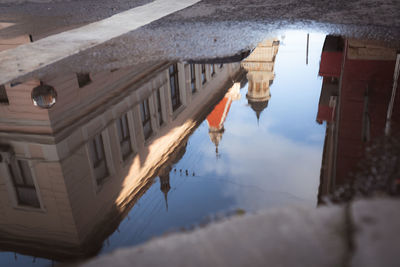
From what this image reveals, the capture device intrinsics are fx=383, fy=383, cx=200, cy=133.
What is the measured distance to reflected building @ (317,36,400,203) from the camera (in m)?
3.47

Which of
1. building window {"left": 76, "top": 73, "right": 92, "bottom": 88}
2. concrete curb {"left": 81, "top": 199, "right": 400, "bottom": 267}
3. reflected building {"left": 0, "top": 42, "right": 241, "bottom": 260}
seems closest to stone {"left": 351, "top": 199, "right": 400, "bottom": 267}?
concrete curb {"left": 81, "top": 199, "right": 400, "bottom": 267}

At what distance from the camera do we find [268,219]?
9.17 ft

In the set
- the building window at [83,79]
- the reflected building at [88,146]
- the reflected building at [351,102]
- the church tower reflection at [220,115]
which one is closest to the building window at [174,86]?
the reflected building at [88,146]

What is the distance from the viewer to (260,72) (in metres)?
5.84

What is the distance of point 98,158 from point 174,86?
7.45 feet

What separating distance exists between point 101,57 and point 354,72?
14.6 feet

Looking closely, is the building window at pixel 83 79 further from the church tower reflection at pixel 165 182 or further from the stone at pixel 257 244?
the stone at pixel 257 244

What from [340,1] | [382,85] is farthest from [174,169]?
[340,1]

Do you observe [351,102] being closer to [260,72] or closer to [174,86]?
[260,72]

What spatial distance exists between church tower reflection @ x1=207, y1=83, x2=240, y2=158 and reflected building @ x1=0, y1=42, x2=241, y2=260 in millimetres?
193

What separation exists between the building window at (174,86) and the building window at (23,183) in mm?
2101

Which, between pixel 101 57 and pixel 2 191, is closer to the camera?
pixel 2 191

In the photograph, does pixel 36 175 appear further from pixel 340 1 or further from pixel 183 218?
pixel 340 1

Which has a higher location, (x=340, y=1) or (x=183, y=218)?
(x=340, y=1)
